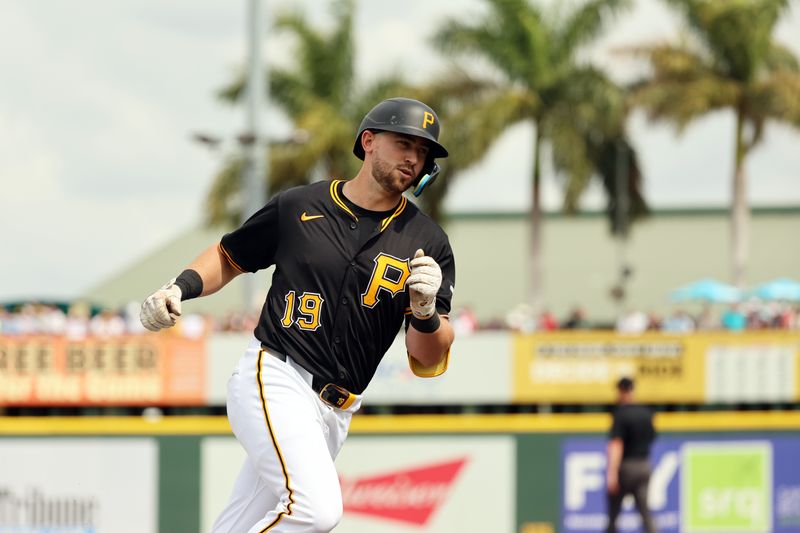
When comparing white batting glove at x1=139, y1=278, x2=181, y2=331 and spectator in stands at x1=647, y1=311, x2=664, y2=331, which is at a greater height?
white batting glove at x1=139, y1=278, x2=181, y2=331

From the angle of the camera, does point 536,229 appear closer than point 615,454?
No

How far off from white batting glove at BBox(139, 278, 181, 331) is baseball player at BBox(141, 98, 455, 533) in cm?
1

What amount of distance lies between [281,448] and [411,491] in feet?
28.2

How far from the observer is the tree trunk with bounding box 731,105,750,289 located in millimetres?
29438

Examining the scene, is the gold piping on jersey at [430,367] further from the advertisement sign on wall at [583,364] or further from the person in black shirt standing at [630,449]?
the advertisement sign on wall at [583,364]

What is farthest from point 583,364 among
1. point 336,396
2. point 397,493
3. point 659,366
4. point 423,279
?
point 423,279

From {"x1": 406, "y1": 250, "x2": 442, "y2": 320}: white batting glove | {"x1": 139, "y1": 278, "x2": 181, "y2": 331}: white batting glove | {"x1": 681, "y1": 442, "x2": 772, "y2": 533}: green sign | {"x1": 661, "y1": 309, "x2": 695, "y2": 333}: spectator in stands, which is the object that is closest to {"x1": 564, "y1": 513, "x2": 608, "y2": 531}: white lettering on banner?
{"x1": 681, "y1": 442, "x2": 772, "y2": 533}: green sign

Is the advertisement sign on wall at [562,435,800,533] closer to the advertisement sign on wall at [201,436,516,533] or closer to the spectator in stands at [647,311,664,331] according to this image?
the advertisement sign on wall at [201,436,516,533]

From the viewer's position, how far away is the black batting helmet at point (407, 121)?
4.95m

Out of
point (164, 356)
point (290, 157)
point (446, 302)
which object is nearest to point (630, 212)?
point (290, 157)

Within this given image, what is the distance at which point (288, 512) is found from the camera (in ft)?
15.7

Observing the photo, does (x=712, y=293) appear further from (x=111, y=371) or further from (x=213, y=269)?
(x=213, y=269)

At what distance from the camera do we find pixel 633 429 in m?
12.1

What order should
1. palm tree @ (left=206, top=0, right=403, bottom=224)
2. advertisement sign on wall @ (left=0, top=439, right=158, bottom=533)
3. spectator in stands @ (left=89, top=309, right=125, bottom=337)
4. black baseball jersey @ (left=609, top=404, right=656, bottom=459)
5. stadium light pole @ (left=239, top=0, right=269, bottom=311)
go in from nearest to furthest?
black baseball jersey @ (left=609, top=404, right=656, bottom=459) < advertisement sign on wall @ (left=0, top=439, right=158, bottom=533) < spectator in stands @ (left=89, top=309, right=125, bottom=337) < stadium light pole @ (left=239, top=0, right=269, bottom=311) < palm tree @ (left=206, top=0, right=403, bottom=224)
